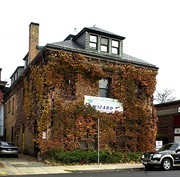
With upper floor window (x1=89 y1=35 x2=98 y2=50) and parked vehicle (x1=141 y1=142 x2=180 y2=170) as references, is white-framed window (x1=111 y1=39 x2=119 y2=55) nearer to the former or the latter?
upper floor window (x1=89 y1=35 x2=98 y2=50)

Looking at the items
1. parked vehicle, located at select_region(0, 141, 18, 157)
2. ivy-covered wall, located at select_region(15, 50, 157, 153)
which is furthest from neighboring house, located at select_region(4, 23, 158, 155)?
parked vehicle, located at select_region(0, 141, 18, 157)

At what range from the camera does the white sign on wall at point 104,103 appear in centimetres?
2266

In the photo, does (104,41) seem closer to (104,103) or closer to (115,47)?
(115,47)

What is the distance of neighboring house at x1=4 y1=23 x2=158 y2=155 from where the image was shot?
21.5 m

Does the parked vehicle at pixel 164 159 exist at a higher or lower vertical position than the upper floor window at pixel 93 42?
lower

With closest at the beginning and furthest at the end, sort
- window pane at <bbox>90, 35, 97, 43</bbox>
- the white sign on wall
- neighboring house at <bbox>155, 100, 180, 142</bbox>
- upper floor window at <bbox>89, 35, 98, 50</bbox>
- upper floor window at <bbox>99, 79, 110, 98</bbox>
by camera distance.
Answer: the white sign on wall < upper floor window at <bbox>99, 79, 110, 98</bbox> < upper floor window at <bbox>89, 35, 98, 50</bbox> < window pane at <bbox>90, 35, 97, 43</bbox> < neighboring house at <bbox>155, 100, 180, 142</bbox>

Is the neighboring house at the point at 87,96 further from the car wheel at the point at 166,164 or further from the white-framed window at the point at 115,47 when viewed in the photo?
the car wheel at the point at 166,164

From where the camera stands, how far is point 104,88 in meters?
24.0

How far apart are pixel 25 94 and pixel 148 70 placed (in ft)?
34.2

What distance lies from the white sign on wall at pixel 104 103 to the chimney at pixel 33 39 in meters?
8.04

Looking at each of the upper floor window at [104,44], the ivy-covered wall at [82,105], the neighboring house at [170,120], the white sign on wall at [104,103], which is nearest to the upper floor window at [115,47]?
the upper floor window at [104,44]

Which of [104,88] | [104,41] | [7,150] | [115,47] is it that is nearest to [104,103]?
[104,88]

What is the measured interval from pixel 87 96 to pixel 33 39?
8741mm

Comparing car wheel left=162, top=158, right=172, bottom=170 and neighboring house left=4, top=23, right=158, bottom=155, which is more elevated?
neighboring house left=4, top=23, right=158, bottom=155
